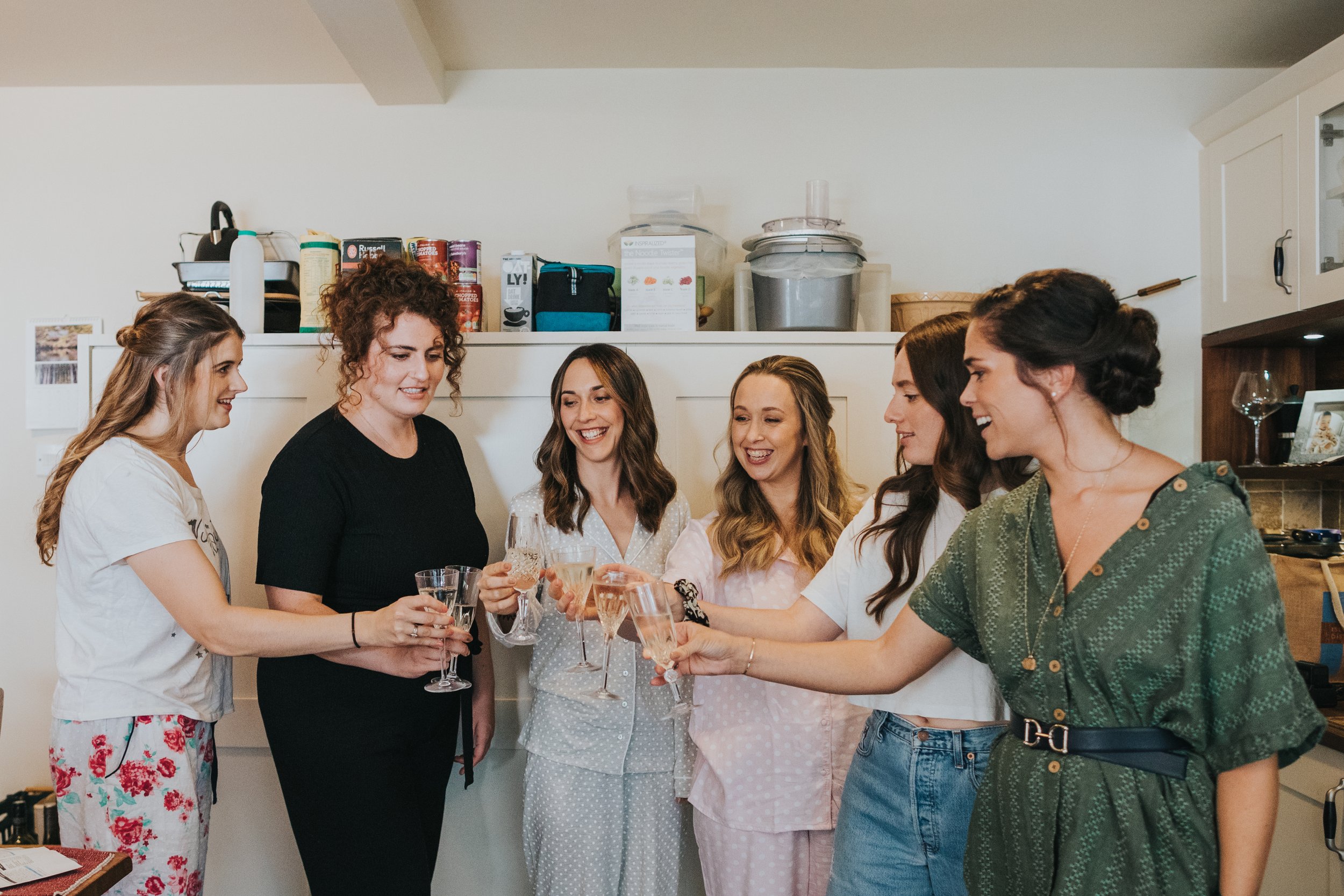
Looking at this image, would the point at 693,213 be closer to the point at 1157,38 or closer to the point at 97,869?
the point at 1157,38

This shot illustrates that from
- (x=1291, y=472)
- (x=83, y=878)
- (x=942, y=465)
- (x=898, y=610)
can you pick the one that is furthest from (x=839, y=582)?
(x=1291, y=472)

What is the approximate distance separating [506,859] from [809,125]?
2452 mm

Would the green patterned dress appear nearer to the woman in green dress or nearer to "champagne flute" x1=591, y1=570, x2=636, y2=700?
the woman in green dress

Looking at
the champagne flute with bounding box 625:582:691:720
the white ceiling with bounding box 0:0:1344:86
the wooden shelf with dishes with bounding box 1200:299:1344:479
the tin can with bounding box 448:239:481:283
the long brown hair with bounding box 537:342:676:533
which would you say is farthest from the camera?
the wooden shelf with dishes with bounding box 1200:299:1344:479

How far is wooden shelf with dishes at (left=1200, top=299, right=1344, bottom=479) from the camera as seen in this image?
271 cm

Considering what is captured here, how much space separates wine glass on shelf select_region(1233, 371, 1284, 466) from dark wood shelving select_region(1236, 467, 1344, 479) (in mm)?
35

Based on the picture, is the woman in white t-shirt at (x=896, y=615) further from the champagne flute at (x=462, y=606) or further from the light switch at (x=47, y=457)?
the light switch at (x=47, y=457)

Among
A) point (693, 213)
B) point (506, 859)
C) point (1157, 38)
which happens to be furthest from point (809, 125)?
point (506, 859)

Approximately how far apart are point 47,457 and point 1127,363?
323 cm

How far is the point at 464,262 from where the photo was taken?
2.45 m

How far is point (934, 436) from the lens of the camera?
5.17 ft

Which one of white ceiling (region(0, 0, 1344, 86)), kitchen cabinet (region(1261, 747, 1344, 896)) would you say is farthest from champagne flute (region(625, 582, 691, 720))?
white ceiling (region(0, 0, 1344, 86))

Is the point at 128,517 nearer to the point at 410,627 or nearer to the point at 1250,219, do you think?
the point at 410,627

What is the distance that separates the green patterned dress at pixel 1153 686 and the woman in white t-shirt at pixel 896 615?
0.22 m
